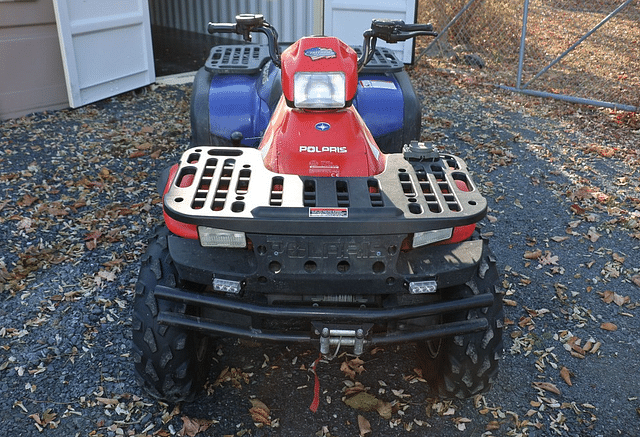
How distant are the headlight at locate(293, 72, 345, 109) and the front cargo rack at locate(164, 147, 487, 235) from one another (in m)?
0.35

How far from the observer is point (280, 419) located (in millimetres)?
2801

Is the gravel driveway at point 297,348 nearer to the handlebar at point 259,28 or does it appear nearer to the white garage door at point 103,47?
the white garage door at point 103,47

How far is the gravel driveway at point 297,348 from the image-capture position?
282cm

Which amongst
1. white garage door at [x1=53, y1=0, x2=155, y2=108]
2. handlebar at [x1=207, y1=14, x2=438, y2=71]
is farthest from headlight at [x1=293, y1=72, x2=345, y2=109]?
white garage door at [x1=53, y1=0, x2=155, y2=108]

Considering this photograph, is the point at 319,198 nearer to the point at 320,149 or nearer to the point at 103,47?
the point at 320,149

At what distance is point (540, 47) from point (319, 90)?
8661 millimetres

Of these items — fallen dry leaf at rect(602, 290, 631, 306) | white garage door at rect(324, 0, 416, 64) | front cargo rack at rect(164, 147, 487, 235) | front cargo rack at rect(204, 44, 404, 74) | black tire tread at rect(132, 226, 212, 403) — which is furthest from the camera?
white garage door at rect(324, 0, 416, 64)

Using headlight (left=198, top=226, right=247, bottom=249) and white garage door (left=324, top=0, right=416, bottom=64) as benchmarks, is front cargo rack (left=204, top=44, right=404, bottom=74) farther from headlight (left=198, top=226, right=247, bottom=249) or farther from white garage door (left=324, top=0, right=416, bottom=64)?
white garage door (left=324, top=0, right=416, bottom=64)

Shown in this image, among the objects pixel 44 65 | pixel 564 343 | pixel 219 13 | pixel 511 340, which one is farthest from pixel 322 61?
pixel 219 13

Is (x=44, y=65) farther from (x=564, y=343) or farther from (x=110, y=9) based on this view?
(x=564, y=343)

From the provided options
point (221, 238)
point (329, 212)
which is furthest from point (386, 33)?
point (221, 238)

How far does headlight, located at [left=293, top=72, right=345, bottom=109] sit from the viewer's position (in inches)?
109

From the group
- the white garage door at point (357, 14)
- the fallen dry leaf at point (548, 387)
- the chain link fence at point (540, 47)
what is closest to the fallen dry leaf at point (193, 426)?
the fallen dry leaf at point (548, 387)

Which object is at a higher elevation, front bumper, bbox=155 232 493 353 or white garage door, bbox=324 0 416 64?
white garage door, bbox=324 0 416 64
